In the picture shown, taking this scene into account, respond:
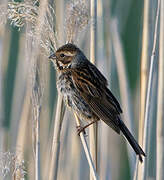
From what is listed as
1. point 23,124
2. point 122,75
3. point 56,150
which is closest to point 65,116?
point 23,124

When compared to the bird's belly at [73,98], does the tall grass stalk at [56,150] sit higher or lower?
lower

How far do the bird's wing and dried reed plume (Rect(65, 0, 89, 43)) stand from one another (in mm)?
640

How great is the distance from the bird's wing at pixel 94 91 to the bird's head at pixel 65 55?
11 cm

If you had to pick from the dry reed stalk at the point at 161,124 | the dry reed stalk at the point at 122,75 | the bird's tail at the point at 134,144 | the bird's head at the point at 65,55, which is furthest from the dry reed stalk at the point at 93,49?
the dry reed stalk at the point at 122,75

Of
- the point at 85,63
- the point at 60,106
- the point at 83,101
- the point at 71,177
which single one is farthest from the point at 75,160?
the point at 60,106

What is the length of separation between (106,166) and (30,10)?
1305 millimetres

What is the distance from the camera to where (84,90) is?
9.66 feet

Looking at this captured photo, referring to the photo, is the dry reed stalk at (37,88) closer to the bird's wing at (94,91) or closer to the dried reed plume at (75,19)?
the dried reed plume at (75,19)

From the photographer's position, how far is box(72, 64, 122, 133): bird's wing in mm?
2906

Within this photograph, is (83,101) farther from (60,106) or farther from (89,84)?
(60,106)

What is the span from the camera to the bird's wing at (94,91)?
2.91 meters

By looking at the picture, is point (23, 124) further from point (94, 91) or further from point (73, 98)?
point (94, 91)

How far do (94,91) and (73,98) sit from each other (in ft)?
0.52

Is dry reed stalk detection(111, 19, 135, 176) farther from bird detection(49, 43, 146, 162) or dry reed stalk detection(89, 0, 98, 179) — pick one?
dry reed stalk detection(89, 0, 98, 179)
